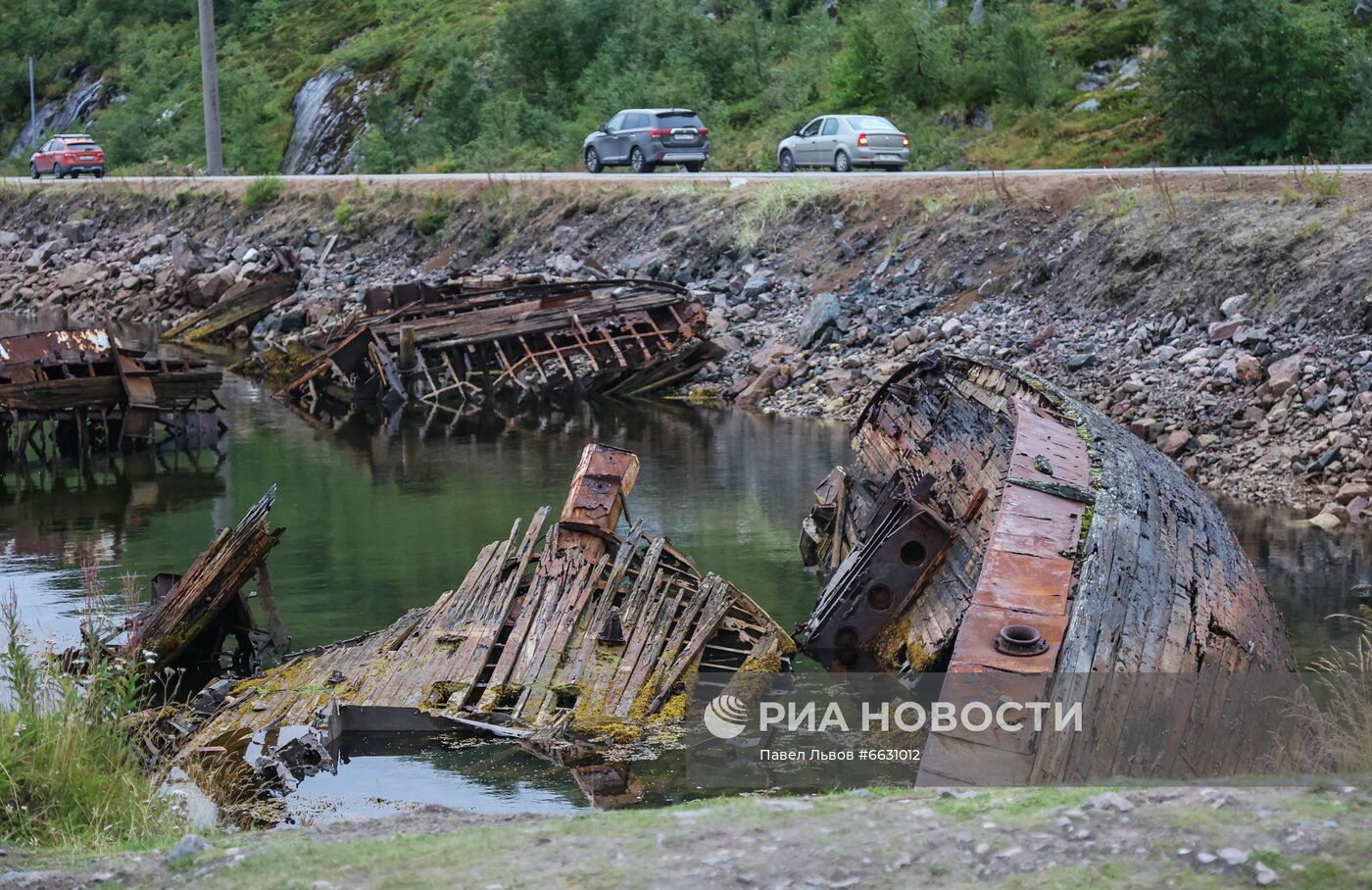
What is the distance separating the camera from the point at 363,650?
13156mm

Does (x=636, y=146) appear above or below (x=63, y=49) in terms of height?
below

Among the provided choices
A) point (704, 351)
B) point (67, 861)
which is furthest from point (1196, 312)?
point (67, 861)

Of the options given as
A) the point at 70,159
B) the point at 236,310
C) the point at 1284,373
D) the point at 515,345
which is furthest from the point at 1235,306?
the point at 70,159

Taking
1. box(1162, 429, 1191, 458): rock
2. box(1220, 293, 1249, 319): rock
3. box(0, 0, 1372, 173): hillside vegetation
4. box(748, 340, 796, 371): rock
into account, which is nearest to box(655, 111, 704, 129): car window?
box(0, 0, 1372, 173): hillside vegetation

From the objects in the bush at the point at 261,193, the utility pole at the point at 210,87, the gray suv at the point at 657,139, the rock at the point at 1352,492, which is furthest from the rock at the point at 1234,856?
the utility pole at the point at 210,87

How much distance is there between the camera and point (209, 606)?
44.4ft

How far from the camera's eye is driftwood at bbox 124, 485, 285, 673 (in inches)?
518

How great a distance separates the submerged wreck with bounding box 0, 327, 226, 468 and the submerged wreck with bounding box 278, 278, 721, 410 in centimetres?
541

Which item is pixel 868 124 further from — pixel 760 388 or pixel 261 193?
pixel 261 193

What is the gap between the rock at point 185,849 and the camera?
6602mm

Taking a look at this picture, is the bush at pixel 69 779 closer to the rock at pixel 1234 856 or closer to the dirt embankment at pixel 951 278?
the rock at pixel 1234 856

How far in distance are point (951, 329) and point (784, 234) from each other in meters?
7.79

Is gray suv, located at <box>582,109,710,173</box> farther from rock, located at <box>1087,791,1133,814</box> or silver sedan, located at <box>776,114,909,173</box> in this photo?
rock, located at <box>1087,791,1133,814</box>

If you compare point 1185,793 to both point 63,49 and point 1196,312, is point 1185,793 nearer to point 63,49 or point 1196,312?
point 1196,312
